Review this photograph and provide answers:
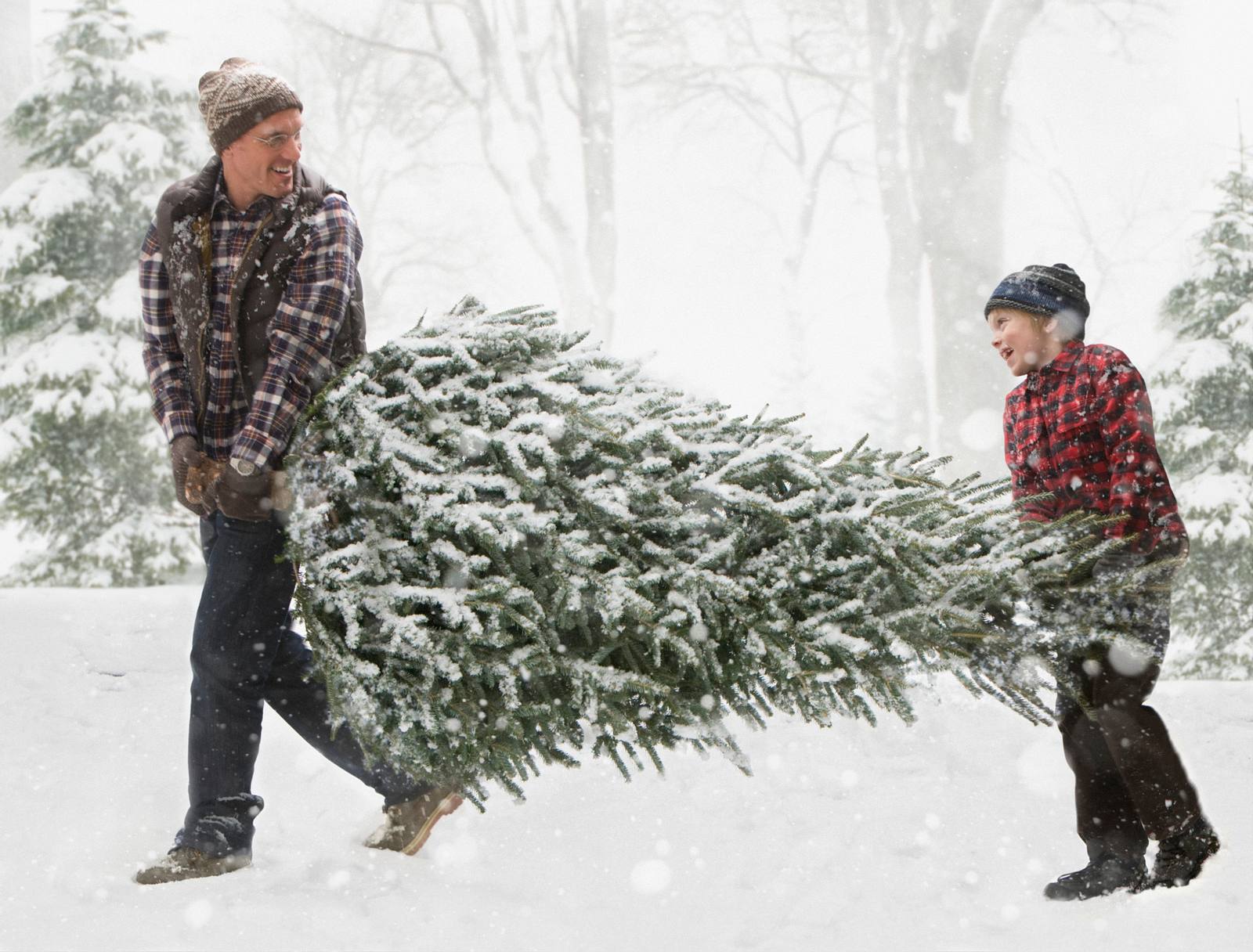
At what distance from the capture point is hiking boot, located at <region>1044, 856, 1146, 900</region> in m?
3.20

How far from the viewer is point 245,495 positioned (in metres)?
3.01

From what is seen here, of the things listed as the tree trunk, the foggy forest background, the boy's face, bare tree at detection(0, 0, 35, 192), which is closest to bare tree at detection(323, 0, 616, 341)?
the foggy forest background

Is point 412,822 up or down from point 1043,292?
down

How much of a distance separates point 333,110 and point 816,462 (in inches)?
819

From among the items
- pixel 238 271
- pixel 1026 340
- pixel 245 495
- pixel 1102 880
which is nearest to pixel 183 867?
pixel 245 495

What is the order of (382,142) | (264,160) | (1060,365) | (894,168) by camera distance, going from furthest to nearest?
(382,142), (894,168), (1060,365), (264,160)

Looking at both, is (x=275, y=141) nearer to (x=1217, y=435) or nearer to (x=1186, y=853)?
(x=1186, y=853)

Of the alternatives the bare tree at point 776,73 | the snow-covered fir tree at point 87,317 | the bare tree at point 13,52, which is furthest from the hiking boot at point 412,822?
the bare tree at point 13,52

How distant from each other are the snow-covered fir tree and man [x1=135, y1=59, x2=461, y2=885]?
756 centimetres

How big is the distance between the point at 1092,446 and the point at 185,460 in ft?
9.21

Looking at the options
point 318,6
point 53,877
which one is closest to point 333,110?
point 318,6

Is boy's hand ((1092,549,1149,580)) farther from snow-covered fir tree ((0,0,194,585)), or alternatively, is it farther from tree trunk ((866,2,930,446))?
tree trunk ((866,2,930,446))

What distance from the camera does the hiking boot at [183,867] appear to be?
3.16m

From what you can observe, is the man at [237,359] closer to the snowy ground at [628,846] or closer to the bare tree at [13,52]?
the snowy ground at [628,846]
